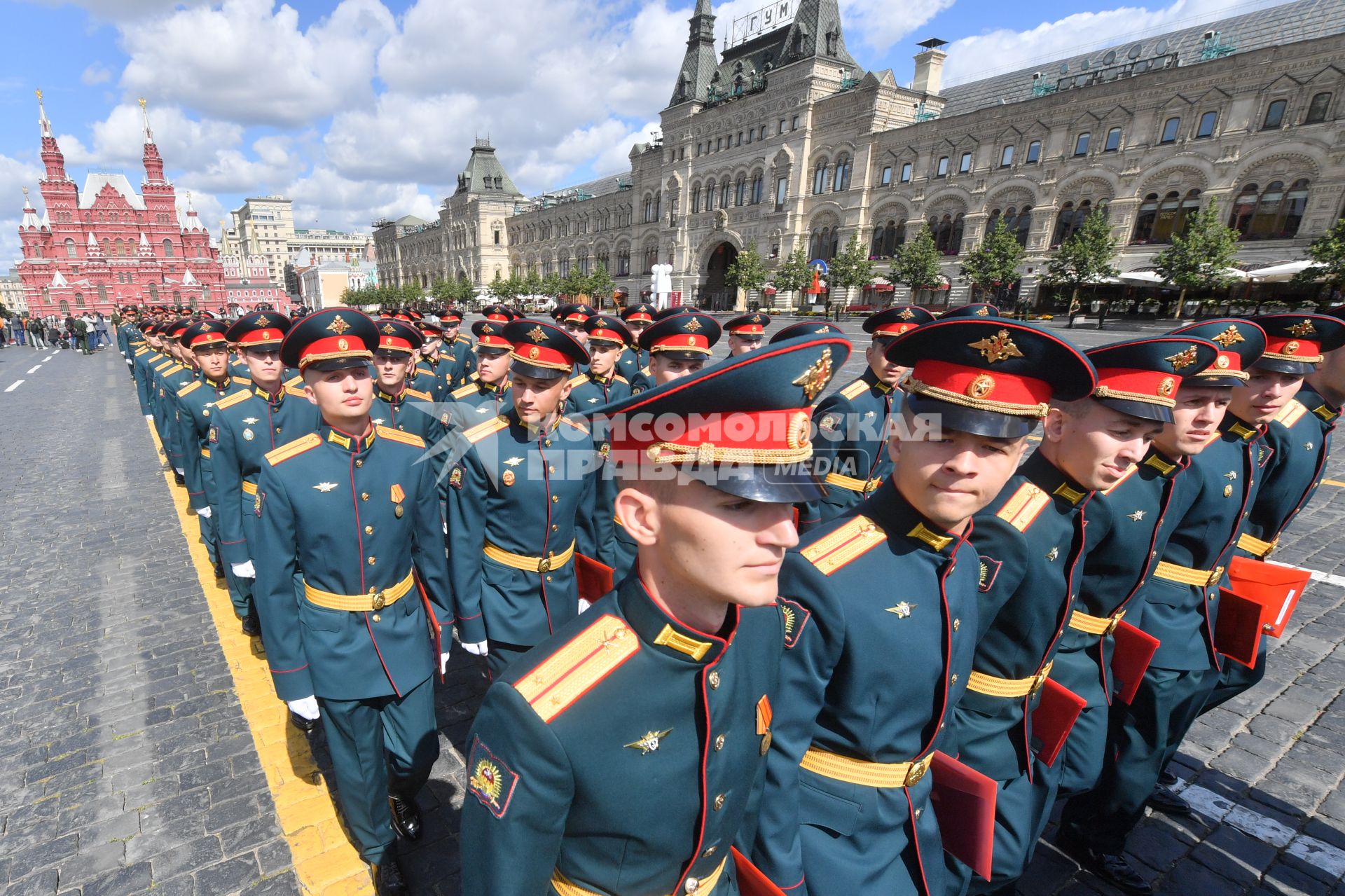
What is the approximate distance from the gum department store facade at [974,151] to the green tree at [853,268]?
1.66 metres

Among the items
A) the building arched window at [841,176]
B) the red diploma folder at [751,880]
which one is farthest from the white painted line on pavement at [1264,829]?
the building arched window at [841,176]

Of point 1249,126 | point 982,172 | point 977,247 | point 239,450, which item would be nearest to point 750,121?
point 982,172

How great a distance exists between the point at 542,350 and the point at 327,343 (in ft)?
3.54

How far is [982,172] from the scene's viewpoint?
36.3 metres

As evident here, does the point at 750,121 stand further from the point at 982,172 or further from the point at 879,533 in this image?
the point at 879,533

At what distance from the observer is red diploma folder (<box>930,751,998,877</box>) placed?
209 cm

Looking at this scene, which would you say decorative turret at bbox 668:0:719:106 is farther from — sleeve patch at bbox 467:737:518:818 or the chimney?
sleeve patch at bbox 467:737:518:818

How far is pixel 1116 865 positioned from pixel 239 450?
6.28m

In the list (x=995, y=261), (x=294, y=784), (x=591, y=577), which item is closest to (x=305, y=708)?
(x=294, y=784)

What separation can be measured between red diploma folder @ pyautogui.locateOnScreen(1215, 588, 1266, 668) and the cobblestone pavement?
103 centimetres

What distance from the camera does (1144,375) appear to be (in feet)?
8.00

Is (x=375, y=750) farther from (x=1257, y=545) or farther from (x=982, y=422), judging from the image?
(x=1257, y=545)

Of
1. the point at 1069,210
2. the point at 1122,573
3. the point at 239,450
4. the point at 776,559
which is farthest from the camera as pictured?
the point at 1069,210

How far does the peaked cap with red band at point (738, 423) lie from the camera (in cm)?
136
